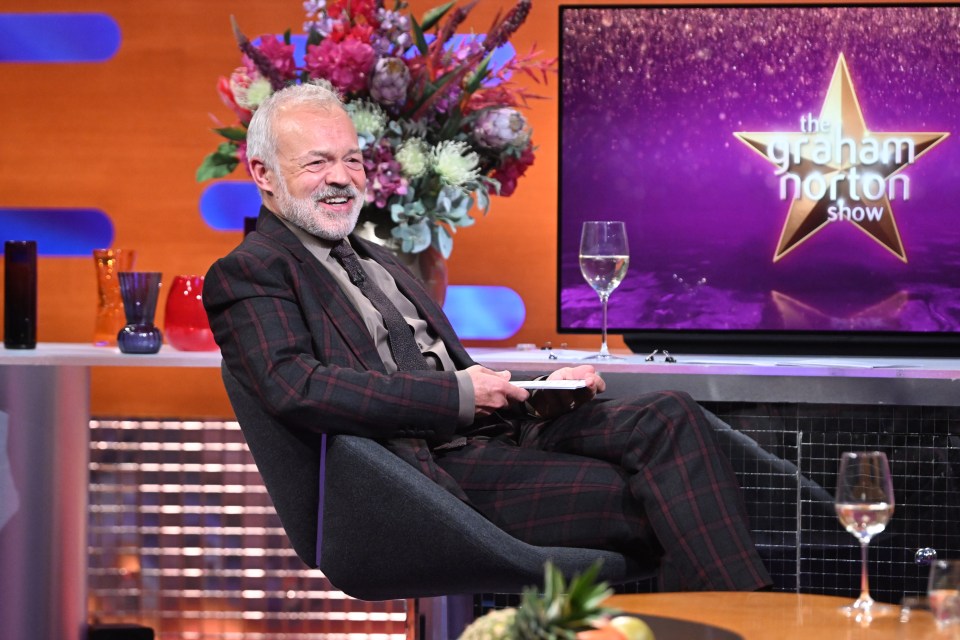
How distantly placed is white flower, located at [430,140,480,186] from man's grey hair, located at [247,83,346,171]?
407 millimetres

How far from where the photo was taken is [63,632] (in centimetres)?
311

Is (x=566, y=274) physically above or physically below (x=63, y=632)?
above

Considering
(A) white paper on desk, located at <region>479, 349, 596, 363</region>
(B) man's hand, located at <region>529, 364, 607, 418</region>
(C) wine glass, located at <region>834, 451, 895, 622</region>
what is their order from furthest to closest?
(A) white paper on desk, located at <region>479, 349, 596, 363</region> → (B) man's hand, located at <region>529, 364, 607, 418</region> → (C) wine glass, located at <region>834, 451, 895, 622</region>

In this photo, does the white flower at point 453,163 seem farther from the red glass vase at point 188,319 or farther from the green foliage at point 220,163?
the red glass vase at point 188,319

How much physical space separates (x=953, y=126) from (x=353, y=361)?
1759 millimetres

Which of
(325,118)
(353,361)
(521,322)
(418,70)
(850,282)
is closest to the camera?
(353,361)

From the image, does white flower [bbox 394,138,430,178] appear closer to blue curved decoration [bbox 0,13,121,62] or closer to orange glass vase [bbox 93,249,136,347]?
orange glass vase [bbox 93,249,136,347]

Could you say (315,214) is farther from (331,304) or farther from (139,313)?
(139,313)

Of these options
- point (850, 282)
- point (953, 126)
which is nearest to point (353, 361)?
point (850, 282)

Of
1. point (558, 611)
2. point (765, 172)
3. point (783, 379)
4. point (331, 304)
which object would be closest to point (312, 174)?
point (331, 304)

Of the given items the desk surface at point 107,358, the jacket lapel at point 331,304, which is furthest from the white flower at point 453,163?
the desk surface at point 107,358

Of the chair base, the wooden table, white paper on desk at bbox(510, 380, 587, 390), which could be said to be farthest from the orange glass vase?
the wooden table

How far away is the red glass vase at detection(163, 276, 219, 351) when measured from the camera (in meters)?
3.08

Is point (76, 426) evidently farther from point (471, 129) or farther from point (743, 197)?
point (743, 197)
